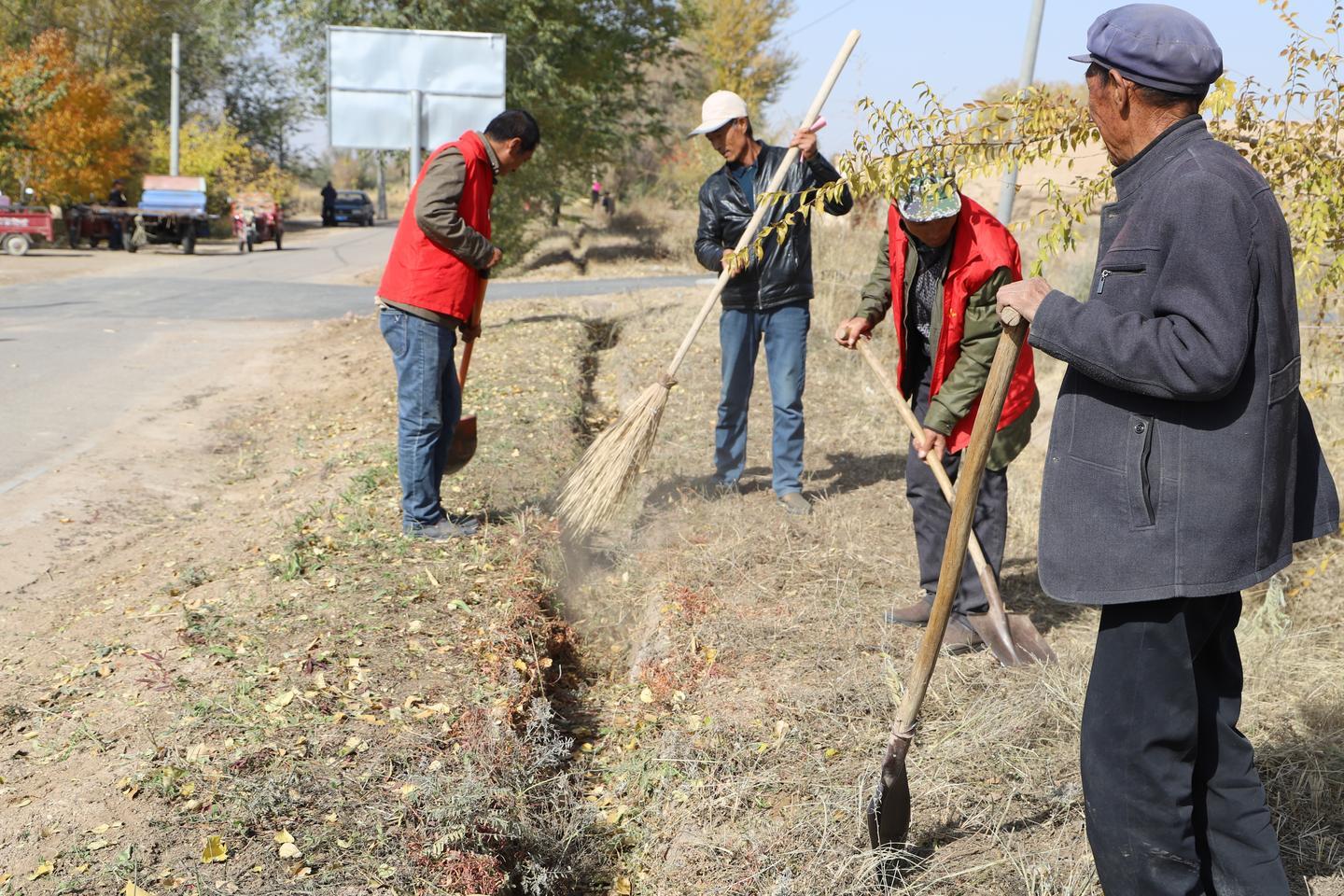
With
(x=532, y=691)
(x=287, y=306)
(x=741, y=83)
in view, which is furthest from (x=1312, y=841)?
(x=741, y=83)

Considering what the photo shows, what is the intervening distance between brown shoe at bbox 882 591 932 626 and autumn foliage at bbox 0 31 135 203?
87.3 ft

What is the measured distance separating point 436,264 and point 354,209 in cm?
4389

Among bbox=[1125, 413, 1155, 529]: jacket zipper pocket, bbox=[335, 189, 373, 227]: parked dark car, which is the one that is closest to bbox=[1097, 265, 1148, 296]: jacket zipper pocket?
bbox=[1125, 413, 1155, 529]: jacket zipper pocket

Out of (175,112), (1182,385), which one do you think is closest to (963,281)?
(1182,385)

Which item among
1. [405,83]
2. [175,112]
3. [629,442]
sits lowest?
[629,442]

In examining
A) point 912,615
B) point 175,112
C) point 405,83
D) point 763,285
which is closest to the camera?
point 912,615

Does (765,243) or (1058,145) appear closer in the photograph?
(1058,145)

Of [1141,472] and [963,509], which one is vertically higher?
[1141,472]

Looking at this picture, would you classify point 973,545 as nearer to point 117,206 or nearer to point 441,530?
point 441,530

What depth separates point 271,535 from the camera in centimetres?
570

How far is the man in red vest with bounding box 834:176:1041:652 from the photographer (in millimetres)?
4074

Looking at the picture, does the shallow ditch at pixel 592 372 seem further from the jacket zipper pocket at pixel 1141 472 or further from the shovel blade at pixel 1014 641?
the jacket zipper pocket at pixel 1141 472

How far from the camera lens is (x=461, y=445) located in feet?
19.0

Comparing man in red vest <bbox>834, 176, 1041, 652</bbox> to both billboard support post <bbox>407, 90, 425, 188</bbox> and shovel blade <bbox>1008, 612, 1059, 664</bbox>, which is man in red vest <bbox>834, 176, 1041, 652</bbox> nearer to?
shovel blade <bbox>1008, 612, 1059, 664</bbox>
